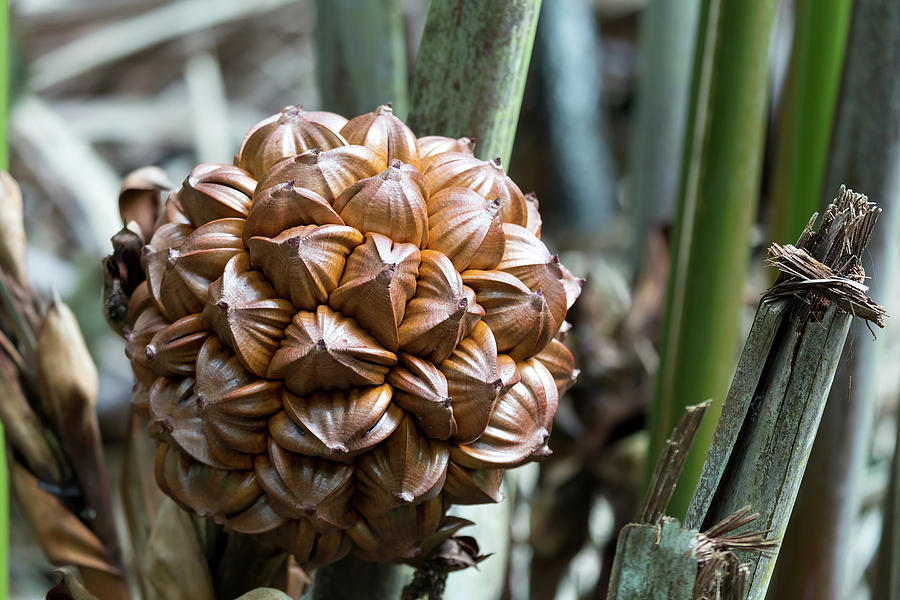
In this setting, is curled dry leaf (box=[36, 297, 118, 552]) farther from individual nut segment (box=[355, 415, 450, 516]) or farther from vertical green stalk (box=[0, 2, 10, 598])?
individual nut segment (box=[355, 415, 450, 516])

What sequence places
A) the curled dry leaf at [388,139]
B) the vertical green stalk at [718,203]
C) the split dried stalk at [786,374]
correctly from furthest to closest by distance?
1. the vertical green stalk at [718,203]
2. the curled dry leaf at [388,139]
3. the split dried stalk at [786,374]

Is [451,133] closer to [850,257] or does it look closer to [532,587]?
[850,257]

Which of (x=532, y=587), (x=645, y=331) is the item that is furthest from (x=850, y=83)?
(x=532, y=587)

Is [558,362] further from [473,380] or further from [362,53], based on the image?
[362,53]

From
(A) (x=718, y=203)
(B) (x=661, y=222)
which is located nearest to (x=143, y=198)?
(A) (x=718, y=203)

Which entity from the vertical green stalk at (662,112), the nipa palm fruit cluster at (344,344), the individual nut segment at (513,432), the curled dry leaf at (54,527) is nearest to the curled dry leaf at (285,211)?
the nipa palm fruit cluster at (344,344)

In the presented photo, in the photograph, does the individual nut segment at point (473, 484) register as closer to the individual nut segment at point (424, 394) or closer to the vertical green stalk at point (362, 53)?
the individual nut segment at point (424, 394)
